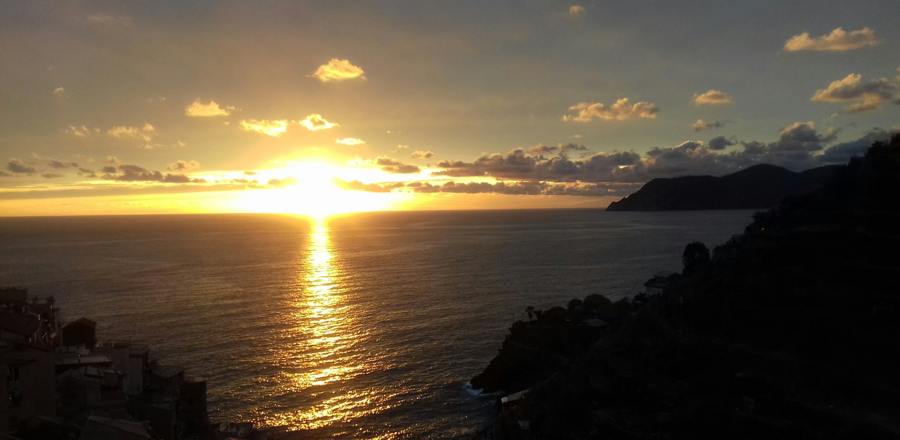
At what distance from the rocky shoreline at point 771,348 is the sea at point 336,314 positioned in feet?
31.0

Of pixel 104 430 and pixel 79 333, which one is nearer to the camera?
pixel 104 430

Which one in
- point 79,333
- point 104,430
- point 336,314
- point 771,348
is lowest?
point 336,314

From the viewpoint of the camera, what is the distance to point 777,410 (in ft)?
81.5

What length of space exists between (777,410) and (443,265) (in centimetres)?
9600

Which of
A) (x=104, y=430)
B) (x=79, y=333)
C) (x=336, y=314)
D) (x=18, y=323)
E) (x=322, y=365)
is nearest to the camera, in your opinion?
(x=104, y=430)

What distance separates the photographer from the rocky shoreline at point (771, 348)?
25.0m

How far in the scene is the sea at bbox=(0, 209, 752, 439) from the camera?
4128 centimetres

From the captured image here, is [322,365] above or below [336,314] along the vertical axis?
below

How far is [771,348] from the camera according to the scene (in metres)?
29.5

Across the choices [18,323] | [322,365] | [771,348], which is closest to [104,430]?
[18,323]

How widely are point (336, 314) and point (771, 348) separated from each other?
172 feet

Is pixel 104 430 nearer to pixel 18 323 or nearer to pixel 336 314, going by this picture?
pixel 18 323

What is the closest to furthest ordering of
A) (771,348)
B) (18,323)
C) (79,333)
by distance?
(771,348) < (18,323) < (79,333)

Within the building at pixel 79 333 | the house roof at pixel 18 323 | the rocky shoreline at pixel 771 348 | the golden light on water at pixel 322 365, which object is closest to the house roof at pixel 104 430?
the golden light on water at pixel 322 365
